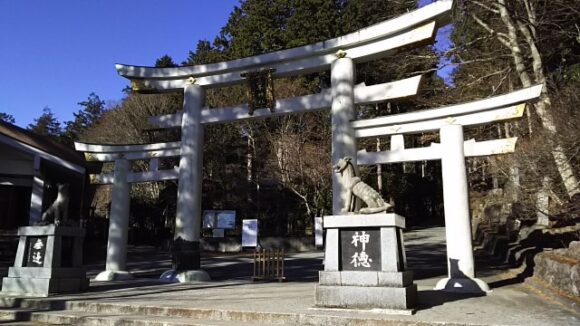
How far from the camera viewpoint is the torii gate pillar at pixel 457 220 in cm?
862

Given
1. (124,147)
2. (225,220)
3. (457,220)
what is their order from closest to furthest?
(457,220)
(124,147)
(225,220)

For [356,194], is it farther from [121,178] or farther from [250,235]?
[250,235]

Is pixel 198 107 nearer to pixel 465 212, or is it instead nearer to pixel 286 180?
pixel 465 212

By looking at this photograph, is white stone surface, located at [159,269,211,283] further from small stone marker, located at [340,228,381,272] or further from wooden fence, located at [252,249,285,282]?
small stone marker, located at [340,228,381,272]

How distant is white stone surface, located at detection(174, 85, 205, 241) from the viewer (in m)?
11.8

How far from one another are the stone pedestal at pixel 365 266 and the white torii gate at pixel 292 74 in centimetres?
232

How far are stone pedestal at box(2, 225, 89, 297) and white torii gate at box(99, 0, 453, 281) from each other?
264cm

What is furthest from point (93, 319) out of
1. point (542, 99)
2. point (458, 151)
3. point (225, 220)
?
point (225, 220)

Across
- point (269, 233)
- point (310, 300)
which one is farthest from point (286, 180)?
point (310, 300)

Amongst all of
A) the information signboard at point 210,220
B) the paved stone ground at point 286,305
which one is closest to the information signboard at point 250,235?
the paved stone ground at point 286,305

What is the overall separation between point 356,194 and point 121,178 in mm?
8693

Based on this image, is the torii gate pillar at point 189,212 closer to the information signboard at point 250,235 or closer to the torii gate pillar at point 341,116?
the torii gate pillar at point 341,116

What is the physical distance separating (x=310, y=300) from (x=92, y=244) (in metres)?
18.7

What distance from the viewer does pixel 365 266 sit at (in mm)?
6719
